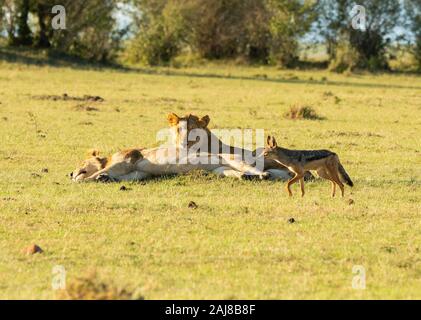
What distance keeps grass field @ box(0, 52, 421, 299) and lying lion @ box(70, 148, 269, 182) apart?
0.66 feet

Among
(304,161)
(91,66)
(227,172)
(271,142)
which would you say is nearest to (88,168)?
(227,172)

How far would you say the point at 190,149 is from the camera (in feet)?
36.5

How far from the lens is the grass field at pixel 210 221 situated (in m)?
6.41

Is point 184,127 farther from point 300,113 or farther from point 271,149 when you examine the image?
point 300,113

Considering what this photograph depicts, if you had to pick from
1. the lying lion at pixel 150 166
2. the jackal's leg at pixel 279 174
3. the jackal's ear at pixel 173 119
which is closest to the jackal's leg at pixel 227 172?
the lying lion at pixel 150 166

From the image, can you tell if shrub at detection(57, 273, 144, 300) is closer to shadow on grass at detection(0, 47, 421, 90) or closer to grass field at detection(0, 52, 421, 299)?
grass field at detection(0, 52, 421, 299)

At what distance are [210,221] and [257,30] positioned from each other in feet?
126

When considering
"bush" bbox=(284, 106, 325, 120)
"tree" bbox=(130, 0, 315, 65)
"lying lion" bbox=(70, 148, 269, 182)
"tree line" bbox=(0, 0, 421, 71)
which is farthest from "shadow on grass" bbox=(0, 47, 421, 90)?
"lying lion" bbox=(70, 148, 269, 182)

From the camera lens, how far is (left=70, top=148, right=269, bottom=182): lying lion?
10859 mm

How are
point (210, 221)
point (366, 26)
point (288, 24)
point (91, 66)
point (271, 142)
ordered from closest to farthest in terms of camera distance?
1. point (210, 221)
2. point (271, 142)
3. point (91, 66)
4. point (288, 24)
5. point (366, 26)

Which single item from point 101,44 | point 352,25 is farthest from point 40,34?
point 352,25

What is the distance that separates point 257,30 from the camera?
46219mm
